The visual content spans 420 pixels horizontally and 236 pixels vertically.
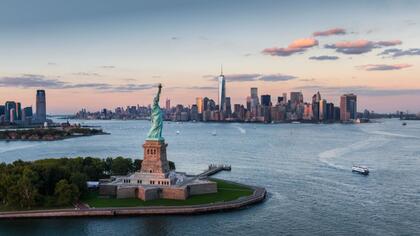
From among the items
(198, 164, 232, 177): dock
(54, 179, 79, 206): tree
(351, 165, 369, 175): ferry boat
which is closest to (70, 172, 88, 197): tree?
(54, 179, 79, 206): tree

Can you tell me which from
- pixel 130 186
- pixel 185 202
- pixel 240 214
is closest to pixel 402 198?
pixel 240 214

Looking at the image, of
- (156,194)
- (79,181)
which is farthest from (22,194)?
(156,194)

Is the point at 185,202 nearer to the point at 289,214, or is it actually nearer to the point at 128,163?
the point at 289,214

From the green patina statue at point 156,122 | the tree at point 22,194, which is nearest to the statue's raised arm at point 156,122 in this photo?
the green patina statue at point 156,122

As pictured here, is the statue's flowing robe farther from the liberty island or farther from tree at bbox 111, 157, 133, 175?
tree at bbox 111, 157, 133, 175

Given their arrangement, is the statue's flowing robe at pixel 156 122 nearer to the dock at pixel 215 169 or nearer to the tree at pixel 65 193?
the tree at pixel 65 193

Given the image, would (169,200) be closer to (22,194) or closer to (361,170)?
(22,194)
